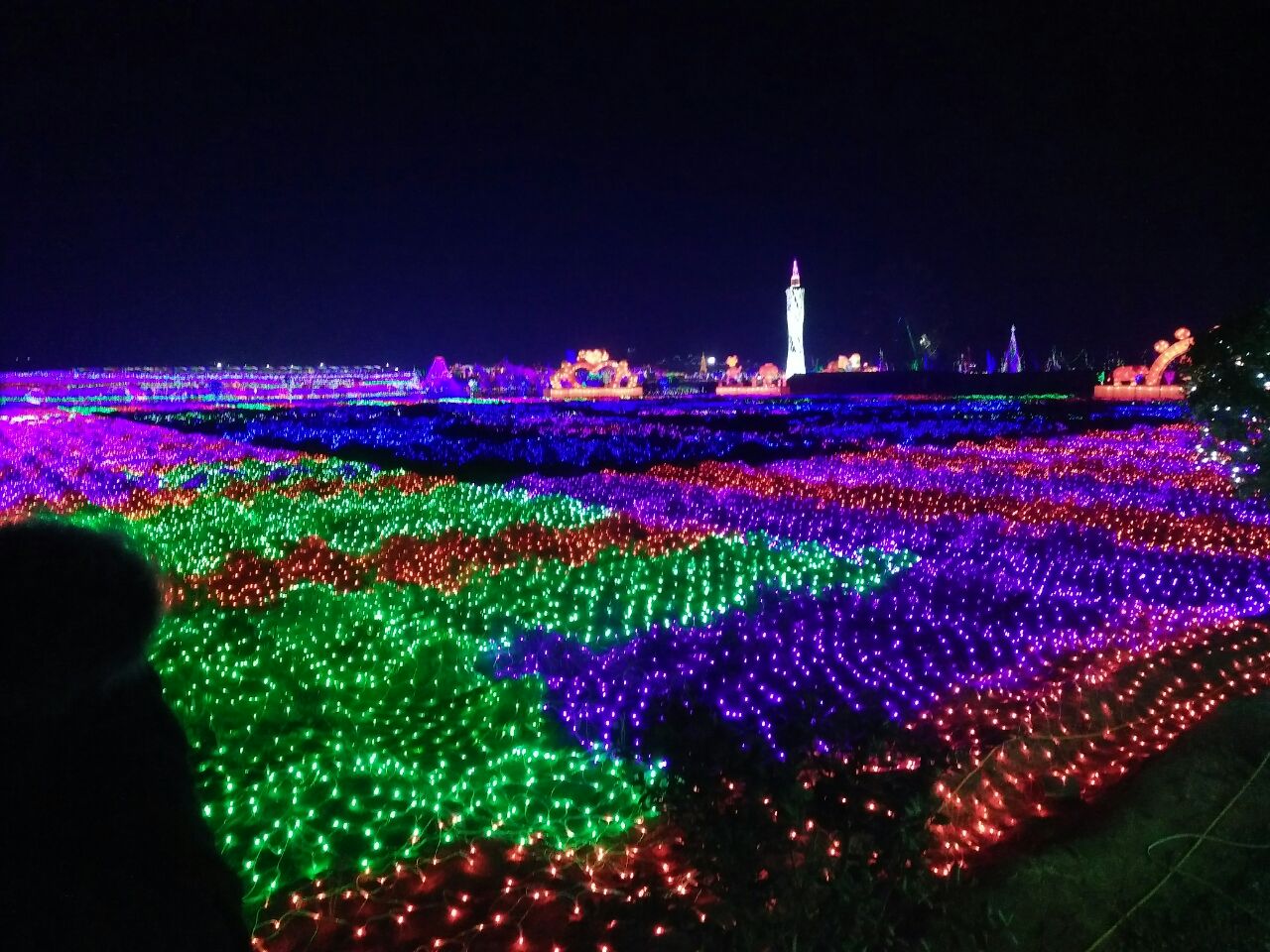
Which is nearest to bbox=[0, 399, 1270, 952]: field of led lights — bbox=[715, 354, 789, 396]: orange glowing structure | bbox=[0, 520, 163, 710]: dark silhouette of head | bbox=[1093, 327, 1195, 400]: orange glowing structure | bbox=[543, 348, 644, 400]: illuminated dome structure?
bbox=[0, 520, 163, 710]: dark silhouette of head

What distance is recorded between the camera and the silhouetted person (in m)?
1.14

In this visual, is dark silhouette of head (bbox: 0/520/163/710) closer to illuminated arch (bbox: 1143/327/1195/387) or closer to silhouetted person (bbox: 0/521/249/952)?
silhouetted person (bbox: 0/521/249/952)

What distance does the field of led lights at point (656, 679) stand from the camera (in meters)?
3.40

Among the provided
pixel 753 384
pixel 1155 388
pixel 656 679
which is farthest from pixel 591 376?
pixel 656 679

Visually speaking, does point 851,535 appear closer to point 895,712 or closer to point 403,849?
point 895,712

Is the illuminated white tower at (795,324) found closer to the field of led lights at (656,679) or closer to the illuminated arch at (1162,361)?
the illuminated arch at (1162,361)

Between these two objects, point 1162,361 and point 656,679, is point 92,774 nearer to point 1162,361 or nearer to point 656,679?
point 656,679

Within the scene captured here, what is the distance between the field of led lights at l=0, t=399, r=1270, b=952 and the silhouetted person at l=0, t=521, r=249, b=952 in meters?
0.16

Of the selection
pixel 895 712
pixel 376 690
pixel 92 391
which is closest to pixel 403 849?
pixel 376 690

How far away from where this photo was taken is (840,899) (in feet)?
9.11

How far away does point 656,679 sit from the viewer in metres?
6.46

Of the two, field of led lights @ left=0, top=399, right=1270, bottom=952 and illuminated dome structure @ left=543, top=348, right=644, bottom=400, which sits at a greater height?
illuminated dome structure @ left=543, top=348, right=644, bottom=400

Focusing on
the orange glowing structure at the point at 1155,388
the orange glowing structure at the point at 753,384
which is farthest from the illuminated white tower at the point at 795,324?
the orange glowing structure at the point at 1155,388

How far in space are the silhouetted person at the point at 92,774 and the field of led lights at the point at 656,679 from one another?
159 millimetres
